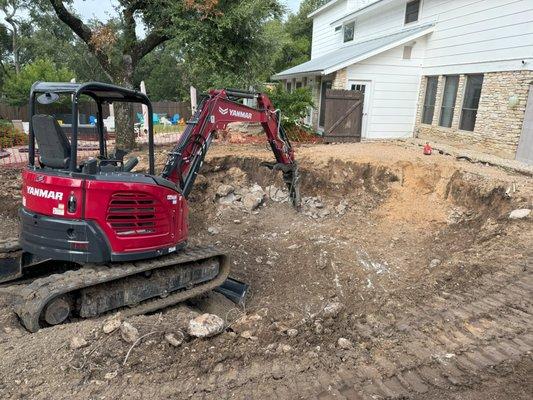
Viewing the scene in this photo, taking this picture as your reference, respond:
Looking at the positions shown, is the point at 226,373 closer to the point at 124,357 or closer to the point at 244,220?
the point at 124,357

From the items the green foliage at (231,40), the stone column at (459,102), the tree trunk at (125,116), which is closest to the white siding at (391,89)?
the stone column at (459,102)

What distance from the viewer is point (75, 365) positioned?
353 centimetres

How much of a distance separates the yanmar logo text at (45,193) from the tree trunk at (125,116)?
866cm

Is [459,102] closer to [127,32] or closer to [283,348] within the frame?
→ [127,32]

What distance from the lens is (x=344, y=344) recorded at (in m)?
4.28

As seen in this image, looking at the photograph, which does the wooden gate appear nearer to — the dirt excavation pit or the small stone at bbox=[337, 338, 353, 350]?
the dirt excavation pit

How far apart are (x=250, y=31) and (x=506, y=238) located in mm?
9004

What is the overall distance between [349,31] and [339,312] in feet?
60.8

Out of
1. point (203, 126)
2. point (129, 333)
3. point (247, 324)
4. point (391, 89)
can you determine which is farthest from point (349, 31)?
point (129, 333)

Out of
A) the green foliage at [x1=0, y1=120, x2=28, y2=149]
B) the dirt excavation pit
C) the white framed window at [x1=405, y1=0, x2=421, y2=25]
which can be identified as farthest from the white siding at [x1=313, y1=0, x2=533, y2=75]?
the green foliage at [x1=0, y1=120, x2=28, y2=149]

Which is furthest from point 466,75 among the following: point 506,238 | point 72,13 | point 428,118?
point 72,13

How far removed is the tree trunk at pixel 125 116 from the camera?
12805mm

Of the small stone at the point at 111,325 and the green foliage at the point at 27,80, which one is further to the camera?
the green foliage at the point at 27,80

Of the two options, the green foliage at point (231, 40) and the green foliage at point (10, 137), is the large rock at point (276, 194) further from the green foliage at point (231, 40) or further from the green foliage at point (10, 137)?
the green foliage at point (10, 137)
